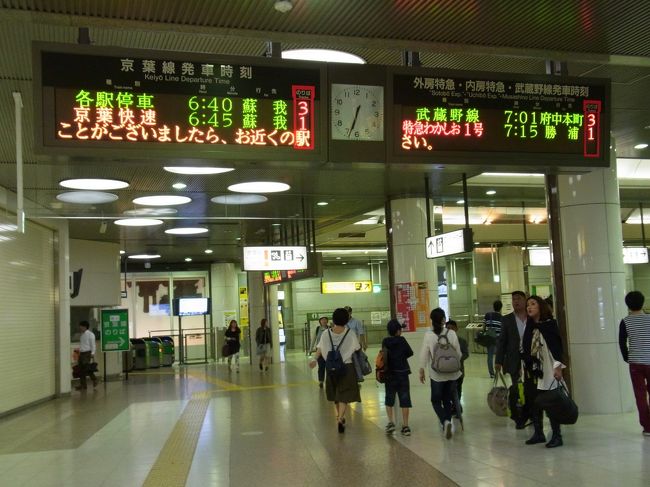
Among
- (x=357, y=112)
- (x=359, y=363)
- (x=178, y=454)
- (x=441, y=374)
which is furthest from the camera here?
(x=359, y=363)

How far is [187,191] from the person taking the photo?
12844mm

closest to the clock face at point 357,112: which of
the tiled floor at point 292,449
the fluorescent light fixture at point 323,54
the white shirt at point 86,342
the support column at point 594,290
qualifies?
the fluorescent light fixture at point 323,54

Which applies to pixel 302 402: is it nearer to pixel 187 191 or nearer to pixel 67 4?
pixel 187 191

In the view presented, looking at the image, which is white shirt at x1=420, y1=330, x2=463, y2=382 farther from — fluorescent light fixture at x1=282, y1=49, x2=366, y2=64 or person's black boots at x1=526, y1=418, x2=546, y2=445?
fluorescent light fixture at x1=282, y1=49, x2=366, y2=64

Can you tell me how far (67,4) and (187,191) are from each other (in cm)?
785

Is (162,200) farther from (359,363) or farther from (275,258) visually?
(359,363)

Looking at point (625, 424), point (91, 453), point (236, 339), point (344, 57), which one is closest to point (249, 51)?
point (344, 57)

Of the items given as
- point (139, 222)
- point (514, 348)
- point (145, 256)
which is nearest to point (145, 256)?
point (145, 256)

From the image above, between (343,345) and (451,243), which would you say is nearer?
(343,345)

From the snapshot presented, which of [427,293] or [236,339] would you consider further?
[236,339]

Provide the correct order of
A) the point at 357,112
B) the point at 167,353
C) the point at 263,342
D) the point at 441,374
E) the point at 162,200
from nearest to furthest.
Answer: the point at 357,112 < the point at 441,374 < the point at 162,200 < the point at 263,342 < the point at 167,353

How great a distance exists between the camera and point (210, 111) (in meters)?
5.27

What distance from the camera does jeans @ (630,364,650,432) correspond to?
757 cm

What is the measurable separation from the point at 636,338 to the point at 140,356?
1928cm
